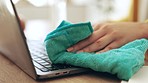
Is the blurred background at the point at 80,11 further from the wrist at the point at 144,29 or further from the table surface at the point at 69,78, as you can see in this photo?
the table surface at the point at 69,78

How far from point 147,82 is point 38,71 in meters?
0.22

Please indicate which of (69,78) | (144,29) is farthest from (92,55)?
(144,29)

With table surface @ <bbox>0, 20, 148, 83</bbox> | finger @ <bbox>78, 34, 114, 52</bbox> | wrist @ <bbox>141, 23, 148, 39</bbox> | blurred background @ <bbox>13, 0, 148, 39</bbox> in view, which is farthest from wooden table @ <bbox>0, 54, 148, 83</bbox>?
blurred background @ <bbox>13, 0, 148, 39</bbox>

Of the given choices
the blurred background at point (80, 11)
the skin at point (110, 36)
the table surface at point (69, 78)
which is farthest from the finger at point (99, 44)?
the blurred background at point (80, 11)

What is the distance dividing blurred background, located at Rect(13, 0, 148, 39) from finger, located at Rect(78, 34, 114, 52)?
6.58 ft

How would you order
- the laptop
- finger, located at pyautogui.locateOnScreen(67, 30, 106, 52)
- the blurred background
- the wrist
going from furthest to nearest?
the blurred background
the wrist
finger, located at pyautogui.locateOnScreen(67, 30, 106, 52)
the laptop

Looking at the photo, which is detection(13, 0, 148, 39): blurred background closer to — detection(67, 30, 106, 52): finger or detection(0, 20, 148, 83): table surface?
detection(67, 30, 106, 52): finger

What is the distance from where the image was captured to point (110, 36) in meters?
0.71

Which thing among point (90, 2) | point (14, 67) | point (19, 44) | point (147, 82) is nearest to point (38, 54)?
point (14, 67)

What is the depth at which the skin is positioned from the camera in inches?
25.0

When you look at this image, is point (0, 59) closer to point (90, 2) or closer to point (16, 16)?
point (16, 16)

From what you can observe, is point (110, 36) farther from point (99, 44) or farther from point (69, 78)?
point (69, 78)

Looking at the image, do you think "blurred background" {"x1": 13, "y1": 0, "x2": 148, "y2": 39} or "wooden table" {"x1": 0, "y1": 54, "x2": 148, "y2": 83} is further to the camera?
"blurred background" {"x1": 13, "y1": 0, "x2": 148, "y2": 39}

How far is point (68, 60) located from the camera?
21.7 inches
